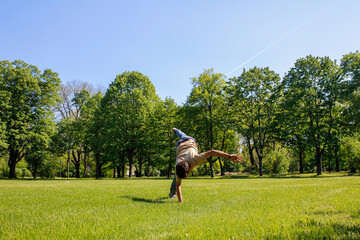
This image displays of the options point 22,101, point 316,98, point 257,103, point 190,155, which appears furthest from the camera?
point 257,103

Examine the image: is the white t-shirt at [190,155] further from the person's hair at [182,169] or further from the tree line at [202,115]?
the tree line at [202,115]

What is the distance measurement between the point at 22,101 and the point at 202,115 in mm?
29064

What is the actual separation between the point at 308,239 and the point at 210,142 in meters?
37.8

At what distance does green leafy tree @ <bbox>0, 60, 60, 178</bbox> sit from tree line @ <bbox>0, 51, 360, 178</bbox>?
0.45 ft

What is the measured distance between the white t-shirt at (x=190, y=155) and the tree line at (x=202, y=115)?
29535mm

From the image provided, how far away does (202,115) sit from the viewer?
39.8m

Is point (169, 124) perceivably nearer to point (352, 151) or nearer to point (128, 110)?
point (128, 110)

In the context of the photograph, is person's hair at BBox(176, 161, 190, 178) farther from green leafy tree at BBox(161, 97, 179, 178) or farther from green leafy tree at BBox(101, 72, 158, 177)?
green leafy tree at BBox(161, 97, 179, 178)

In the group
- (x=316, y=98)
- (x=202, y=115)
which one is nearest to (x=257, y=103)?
(x=316, y=98)

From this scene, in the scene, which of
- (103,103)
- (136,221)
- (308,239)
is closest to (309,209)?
(308,239)

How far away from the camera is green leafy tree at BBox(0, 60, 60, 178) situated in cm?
3222

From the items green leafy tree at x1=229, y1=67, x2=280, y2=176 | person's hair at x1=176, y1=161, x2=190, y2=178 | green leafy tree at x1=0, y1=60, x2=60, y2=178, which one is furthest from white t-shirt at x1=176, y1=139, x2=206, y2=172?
green leafy tree at x1=0, y1=60, x2=60, y2=178

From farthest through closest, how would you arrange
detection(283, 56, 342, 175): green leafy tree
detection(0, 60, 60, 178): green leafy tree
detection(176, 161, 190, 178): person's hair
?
1. detection(0, 60, 60, 178): green leafy tree
2. detection(283, 56, 342, 175): green leafy tree
3. detection(176, 161, 190, 178): person's hair

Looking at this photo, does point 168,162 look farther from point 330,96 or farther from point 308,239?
point 308,239
